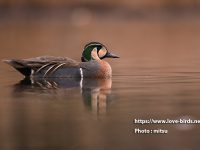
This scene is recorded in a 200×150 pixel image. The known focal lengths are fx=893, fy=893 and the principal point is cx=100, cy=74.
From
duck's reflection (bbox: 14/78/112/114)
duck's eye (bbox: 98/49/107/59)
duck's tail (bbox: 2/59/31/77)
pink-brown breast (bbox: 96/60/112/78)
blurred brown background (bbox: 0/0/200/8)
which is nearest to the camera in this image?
duck's reflection (bbox: 14/78/112/114)

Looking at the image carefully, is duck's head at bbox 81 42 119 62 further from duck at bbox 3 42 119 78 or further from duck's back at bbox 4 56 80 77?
duck's back at bbox 4 56 80 77

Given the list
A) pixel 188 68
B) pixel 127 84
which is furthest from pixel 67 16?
pixel 127 84

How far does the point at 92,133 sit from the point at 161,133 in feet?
2.10

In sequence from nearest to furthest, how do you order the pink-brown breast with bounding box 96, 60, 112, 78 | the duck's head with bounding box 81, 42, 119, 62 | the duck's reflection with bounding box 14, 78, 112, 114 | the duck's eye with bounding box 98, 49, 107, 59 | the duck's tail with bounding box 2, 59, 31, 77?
1. the duck's reflection with bounding box 14, 78, 112, 114
2. the duck's tail with bounding box 2, 59, 31, 77
3. the pink-brown breast with bounding box 96, 60, 112, 78
4. the duck's head with bounding box 81, 42, 119, 62
5. the duck's eye with bounding box 98, 49, 107, 59

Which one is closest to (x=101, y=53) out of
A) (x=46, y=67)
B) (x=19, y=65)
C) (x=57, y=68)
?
(x=57, y=68)

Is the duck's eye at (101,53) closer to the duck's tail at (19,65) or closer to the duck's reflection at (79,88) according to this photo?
the duck's reflection at (79,88)

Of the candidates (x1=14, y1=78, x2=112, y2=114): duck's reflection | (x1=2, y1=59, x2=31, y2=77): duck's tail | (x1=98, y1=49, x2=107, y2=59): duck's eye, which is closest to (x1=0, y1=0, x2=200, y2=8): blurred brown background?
(x1=98, y1=49, x2=107, y2=59): duck's eye

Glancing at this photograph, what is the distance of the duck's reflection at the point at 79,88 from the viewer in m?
10.3

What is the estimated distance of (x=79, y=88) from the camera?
38.6ft

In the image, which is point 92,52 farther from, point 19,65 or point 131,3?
point 131,3

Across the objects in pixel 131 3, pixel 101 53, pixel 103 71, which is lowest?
pixel 103 71

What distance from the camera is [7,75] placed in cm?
1404

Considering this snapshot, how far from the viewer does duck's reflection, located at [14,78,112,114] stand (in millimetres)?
10320

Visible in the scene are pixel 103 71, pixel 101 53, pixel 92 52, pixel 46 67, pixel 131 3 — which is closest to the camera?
pixel 46 67
